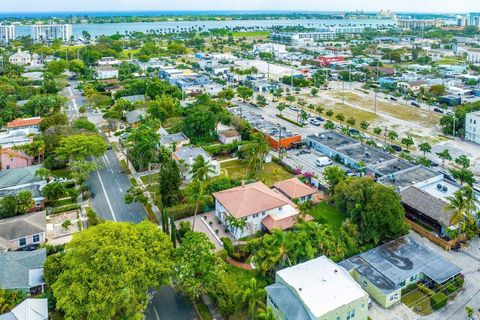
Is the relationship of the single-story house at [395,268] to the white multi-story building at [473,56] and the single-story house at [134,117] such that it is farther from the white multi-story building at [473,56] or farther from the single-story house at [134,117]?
the white multi-story building at [473,56]

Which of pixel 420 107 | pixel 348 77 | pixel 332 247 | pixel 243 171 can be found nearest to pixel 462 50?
pixel 348 77

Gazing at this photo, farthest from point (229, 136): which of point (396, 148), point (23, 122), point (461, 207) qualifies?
point (23, 122)

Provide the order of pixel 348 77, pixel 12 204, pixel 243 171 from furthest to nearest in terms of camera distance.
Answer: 1. pixel 348 77
2. pixel 243 171
3. pixel 12 204

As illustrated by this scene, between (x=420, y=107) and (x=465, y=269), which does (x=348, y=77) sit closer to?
(x=420, y=107)

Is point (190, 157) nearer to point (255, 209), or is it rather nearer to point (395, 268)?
point (255, 209)

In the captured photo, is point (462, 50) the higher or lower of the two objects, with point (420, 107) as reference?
higher

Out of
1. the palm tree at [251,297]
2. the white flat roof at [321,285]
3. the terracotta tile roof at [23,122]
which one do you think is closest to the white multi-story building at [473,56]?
the white flat roof at [321,285]
